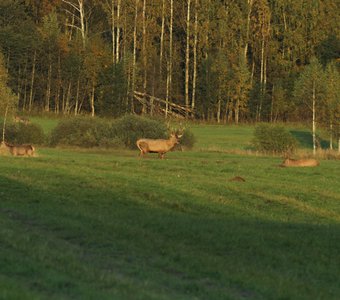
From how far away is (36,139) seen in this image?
47.9 meters

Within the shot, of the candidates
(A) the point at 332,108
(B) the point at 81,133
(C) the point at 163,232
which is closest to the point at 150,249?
→ (C) the point at 163,232

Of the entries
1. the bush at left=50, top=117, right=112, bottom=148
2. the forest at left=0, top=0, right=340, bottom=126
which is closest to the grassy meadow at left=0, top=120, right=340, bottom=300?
the bush at left=50, top=117, right=112, bottom=148

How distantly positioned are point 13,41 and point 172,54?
17.1 m

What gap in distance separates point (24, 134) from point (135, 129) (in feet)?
20.7

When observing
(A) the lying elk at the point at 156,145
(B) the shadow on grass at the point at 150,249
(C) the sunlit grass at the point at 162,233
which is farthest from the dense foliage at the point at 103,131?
(B) the shadow on grass at the point at 150,249

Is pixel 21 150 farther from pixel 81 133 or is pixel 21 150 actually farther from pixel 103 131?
pixel 81 133

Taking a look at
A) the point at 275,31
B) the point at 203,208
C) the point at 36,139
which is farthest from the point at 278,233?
the point at 275,31

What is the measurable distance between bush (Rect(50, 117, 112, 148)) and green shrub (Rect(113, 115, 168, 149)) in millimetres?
624

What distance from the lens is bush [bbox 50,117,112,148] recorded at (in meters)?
46.8

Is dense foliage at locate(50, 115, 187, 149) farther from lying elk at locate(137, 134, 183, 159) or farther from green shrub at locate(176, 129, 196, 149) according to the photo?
lying elk at locate(137, 134, 183, 159)

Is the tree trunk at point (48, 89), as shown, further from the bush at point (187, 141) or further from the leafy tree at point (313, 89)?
the bush at point (187, 141)

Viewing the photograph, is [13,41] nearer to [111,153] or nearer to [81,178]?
[111,153]

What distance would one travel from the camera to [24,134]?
48.0 meters

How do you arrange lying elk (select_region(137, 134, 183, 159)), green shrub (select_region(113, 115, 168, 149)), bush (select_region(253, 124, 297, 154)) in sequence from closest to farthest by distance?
1. lying elk (select_region(137, 134, 183, 159))
2. green shrub (select_region(113, 115, 168, 149))
3. bush (select_region(253, 124, 297, 154))
